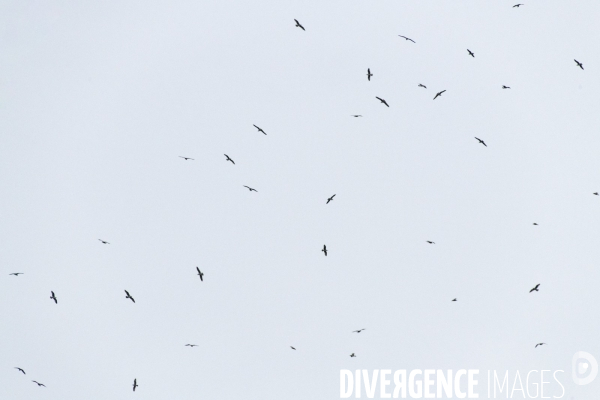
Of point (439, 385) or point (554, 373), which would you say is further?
point (439, 385)

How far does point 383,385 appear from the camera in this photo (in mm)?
139500

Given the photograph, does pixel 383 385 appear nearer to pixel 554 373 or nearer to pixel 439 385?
pixel 439 385

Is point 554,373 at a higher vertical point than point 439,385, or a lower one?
higher

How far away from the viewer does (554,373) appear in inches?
3944

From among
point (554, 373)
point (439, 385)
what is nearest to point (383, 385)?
point (439, 385)

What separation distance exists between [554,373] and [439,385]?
125 feet

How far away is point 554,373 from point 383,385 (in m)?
46.5

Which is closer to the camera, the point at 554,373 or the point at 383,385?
the point at 554,373

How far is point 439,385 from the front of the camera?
443 feet

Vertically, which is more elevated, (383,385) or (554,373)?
(554,373)

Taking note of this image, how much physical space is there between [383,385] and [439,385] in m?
11.9
